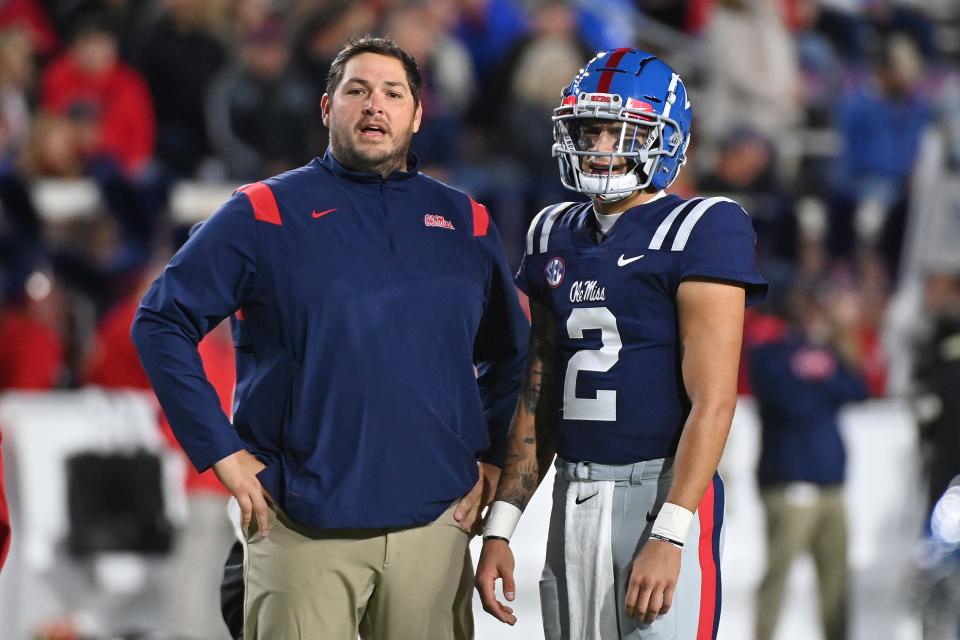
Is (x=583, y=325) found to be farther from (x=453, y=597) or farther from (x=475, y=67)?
(x=475, y=67)

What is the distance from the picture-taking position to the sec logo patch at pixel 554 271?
3.29 m

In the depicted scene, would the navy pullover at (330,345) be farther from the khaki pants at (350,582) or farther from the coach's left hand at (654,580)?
the coach's left hand at (654,580)

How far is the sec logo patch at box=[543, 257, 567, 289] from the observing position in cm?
329

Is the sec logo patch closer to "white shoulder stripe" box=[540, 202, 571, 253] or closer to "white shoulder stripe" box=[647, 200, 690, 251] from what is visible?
"white shoulder stripe" box=[540, 202, 571, 253]

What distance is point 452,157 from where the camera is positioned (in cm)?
865

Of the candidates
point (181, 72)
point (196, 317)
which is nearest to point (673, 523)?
point (196, 317)

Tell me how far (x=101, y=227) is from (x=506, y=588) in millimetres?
4751

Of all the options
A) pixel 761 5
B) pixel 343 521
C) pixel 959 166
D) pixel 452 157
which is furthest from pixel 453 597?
pixel 761 5

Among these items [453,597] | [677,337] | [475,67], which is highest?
[475,67]

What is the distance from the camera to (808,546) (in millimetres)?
7086

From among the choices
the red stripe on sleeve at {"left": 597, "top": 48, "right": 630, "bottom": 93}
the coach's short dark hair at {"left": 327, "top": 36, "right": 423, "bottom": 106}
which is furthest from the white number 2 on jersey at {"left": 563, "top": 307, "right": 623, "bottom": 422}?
the coach's short dark hair at {"left": 327, "top": 36, "right": 423, "bottom": 106}

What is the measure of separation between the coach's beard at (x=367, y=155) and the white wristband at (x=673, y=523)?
0.99 metres

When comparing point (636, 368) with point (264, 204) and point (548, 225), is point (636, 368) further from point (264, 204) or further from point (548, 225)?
point (264, 204)

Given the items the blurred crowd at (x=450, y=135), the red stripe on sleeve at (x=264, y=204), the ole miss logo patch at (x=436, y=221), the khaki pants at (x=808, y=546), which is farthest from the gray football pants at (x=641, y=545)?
the khaki pants at (x=808, y=546)
